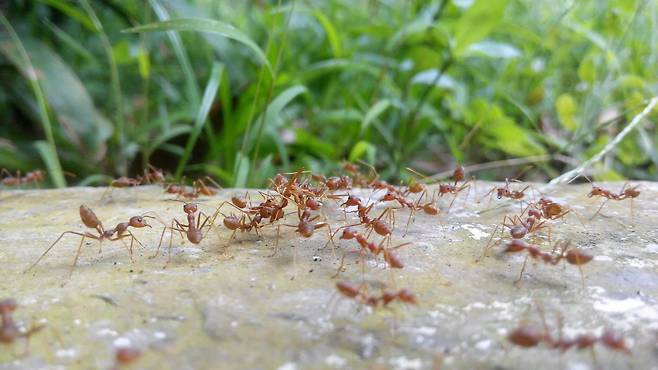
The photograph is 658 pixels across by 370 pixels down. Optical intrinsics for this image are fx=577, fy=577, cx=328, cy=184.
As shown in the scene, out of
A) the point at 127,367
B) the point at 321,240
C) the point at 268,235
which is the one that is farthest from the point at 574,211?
the point at 127,367

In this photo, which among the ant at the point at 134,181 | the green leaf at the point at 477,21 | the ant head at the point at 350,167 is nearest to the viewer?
the ant at the point at 134,181

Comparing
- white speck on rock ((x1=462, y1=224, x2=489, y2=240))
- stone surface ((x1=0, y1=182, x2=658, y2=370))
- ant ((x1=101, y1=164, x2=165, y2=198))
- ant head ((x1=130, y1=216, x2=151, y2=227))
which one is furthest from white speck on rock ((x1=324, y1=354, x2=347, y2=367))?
ant ((x1=101, y1=164, x2=165, y2=198))

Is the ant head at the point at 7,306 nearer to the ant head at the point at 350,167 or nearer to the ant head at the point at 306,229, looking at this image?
the ant head at the point at 306,229

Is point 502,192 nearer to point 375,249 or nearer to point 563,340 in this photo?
point 375,249

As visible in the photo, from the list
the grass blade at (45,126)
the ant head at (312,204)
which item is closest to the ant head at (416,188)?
the ant head at (312,204)

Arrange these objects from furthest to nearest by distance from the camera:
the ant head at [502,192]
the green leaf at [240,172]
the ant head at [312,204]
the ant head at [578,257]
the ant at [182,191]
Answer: the green leaf at [240,172] < the ant at [182,191] < the ant head at [502,192] < the ant head at [312,204] < the ant head at [578,257]

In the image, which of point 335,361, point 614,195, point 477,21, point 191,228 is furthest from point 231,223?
point 477,21

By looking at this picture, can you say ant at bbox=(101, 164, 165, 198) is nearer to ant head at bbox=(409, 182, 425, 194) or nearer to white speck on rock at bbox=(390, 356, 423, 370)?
ant head at bbox=(409, 182, 425, 194)
